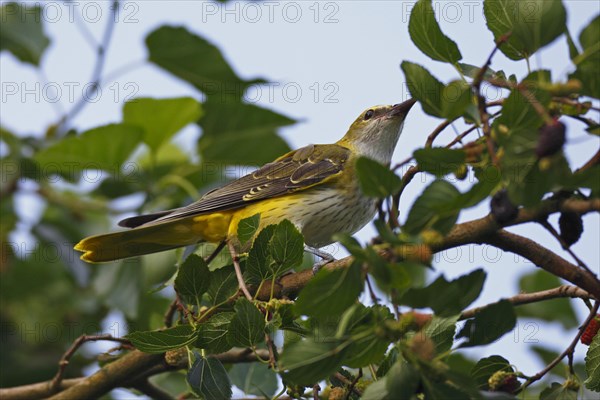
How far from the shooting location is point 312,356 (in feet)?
6.66

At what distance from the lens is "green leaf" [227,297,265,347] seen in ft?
8.34

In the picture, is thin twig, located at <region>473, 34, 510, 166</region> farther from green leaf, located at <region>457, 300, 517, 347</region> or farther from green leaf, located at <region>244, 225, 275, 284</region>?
green leaf, located at <region>244, 225, 275, 284</region>

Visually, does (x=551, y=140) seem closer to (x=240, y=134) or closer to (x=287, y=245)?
(x=287, y=245)

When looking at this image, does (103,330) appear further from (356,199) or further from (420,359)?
(420,359)

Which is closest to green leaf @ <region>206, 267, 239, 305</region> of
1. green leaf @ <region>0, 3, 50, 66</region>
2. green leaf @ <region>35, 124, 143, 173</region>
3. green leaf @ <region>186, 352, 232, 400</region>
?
green leaf @ <region>186, 352, 232, 400</region>

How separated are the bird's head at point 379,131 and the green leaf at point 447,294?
346 centimetres

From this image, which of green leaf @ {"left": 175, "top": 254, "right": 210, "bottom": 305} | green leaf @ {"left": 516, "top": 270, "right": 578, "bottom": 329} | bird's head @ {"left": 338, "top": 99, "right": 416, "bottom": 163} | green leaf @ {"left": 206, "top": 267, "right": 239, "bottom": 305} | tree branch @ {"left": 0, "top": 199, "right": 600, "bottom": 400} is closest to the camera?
tree branch @ {"left": 0, "top": 199, "right": 600, "bottom": 400}

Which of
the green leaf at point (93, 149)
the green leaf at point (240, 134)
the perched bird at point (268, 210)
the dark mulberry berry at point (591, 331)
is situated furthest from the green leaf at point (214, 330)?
the green leaf at point (240, 134)

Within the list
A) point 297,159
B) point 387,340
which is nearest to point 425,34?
point 387,340

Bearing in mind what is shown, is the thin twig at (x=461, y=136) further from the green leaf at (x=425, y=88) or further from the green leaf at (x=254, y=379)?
the green leaf at (x=254, y=379)

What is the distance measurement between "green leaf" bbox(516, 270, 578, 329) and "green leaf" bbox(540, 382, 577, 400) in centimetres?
243

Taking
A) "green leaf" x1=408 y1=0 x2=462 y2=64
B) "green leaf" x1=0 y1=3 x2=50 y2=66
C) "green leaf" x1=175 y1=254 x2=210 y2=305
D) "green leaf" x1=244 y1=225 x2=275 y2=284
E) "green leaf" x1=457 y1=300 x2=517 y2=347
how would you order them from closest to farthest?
"green leaf" x1=457 y1=300 x2=517 y2=347 < "green leaf" x1=408 y1=0 x2=462 y2=64 < "green leaf" x1=244 y1=225 x2=275 y2=284 < "green leaf" x1=175 y1=254 x2=210 y2=305 < "green leaf" x1=0 y1=3 x2=50 y2=66

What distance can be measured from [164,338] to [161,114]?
2.50 metres

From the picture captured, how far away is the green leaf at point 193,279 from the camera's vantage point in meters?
2.97
